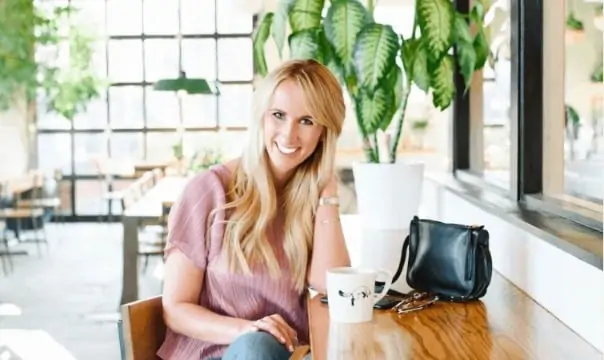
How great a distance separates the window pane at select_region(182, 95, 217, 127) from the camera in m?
9.77

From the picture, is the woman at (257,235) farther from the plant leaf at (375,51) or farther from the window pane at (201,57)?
the window pane at (201,57)

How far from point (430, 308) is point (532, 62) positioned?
2.99 feet

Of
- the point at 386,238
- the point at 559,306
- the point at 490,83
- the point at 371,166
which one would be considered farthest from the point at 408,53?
the point at 559,306

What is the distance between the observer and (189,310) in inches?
A: 77.3

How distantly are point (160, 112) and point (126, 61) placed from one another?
26.2 inches

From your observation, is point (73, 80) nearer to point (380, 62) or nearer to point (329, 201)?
point (380, 62)

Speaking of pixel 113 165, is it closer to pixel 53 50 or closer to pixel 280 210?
pixel 53 50

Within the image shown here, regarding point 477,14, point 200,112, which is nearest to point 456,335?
point 477,14

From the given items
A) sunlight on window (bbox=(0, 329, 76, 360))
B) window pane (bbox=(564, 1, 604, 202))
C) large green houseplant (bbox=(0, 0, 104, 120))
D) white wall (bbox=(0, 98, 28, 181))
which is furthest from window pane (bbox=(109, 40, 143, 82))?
window pane (bbox=(564, 1, 604, 202))

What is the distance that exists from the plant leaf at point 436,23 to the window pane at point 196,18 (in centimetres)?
737

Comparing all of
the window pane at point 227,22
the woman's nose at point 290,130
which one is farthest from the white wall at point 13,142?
the woman's nose at point 290,130

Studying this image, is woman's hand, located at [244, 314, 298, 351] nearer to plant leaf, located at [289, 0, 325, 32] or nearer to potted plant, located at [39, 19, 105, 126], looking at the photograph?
plant leaf, located at [289, 0, 325, 32]

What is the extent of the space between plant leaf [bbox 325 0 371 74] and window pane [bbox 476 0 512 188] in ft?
1.81

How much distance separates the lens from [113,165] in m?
9.64
